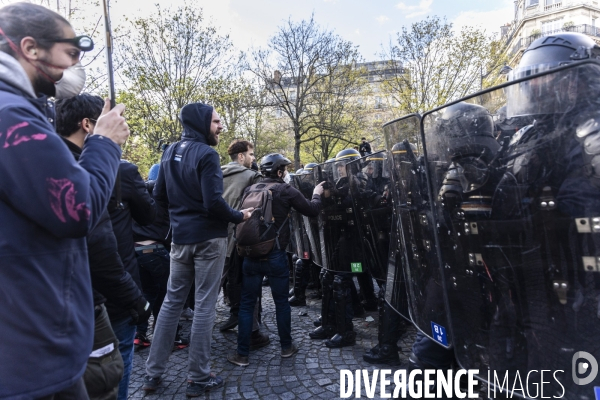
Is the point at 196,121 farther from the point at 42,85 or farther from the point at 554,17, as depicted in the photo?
the point at 554,17

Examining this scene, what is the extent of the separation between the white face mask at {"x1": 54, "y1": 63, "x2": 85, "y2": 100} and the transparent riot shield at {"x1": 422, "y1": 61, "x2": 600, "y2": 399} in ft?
4.13

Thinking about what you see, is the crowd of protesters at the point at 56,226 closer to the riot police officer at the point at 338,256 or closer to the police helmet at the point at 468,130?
the police helmet at the point at 468,130

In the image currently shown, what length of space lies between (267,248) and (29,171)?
2.70m

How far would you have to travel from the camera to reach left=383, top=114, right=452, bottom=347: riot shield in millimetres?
1789

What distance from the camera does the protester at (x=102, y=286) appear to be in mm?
1648

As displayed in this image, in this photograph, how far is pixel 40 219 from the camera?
106 centimetres

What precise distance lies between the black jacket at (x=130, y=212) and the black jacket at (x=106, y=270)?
0.41 metres

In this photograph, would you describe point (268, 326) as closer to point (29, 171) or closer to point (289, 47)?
point (29, 171)

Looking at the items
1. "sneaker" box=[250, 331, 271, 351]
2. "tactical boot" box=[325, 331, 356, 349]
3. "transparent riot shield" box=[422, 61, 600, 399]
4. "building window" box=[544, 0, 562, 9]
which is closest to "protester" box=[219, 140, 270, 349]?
"sneaker" box=[250, 331, 271, 351]

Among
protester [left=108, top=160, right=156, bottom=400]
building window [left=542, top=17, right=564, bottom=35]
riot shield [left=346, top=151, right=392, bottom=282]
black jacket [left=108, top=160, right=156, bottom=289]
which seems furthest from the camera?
building window [left=542, top=17, right=564, bottom=35]

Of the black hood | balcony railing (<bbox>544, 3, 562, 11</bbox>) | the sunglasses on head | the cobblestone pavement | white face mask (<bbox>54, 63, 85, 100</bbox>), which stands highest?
balcony railing (<bbox>544, 3, 562, 11</bbox>)

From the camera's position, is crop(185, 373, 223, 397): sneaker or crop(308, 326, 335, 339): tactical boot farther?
crop(308, 326, 335, 339): tactical boot

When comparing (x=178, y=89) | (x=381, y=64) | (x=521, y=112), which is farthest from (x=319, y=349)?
(x=381, y=64)

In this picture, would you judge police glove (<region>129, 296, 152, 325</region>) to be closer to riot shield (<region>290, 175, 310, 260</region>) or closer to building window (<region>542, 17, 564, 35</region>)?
riot shield (<region>290, 175, 310, 260</region>)
